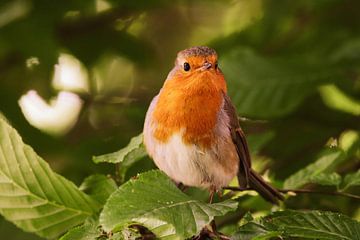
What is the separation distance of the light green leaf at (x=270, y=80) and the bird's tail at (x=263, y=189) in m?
0.97

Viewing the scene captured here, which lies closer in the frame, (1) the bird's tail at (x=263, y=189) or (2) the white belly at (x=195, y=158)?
(2) the white belly at (x=195, y=158)

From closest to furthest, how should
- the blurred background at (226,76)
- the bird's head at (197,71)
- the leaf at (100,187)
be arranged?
1. the leaf at (100,187)
2. the bird's head at (197,71)
3. the blurred background at (226,76)

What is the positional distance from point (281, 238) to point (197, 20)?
4.44 m

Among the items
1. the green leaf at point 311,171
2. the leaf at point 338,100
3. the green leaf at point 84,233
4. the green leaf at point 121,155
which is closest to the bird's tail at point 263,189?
the green leaf at point 311,171

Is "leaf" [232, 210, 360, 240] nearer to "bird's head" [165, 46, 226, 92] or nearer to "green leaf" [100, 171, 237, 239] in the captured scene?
"green leaf" [100, 171, 237, 239]

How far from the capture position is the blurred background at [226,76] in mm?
4121

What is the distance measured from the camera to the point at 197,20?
254 inches

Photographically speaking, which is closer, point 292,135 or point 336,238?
point 336,238

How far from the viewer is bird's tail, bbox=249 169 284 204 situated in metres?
3.21

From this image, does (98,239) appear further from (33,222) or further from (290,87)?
(290,87)

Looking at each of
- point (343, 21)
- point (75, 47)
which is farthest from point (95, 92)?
point (343, 21)

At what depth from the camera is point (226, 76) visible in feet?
14.4

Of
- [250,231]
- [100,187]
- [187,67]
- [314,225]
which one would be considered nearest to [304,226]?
[314,225]

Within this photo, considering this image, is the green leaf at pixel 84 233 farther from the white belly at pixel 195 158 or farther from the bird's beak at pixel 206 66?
the bird's beak at pixel 206 66
